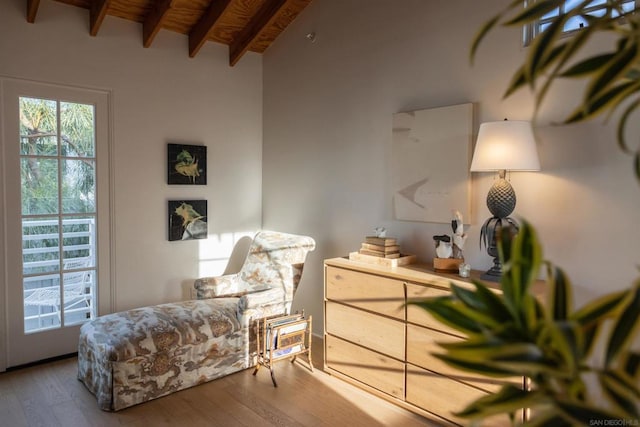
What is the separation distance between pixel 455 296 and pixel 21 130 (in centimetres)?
357

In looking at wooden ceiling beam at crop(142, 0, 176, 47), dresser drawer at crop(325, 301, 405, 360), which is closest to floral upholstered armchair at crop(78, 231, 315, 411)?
dresser drawer at crop(325, 301, 405, 360)

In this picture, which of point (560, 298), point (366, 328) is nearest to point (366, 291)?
point (366, 328)

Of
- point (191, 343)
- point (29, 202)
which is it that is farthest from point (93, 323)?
point (29, 202)

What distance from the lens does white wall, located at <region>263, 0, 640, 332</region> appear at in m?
2.39

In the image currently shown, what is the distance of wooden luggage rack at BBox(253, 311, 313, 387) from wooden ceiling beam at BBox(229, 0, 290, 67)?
2471mm

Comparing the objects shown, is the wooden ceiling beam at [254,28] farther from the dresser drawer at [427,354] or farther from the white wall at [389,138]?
the dresser drawer at [427,354]

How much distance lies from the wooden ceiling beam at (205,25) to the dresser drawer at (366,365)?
8.78ft

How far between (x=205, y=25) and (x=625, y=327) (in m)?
3.92

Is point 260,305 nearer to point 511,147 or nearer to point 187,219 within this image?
point 187,219

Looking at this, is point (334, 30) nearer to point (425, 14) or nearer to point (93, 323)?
point (425, 14)

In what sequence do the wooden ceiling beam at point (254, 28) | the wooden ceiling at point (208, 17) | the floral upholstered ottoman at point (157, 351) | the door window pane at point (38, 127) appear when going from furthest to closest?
the wooden ceiling beam at point (254, 28) < the wooden ceiling at point (208, 17) < the door window pane at point (38, 127) < the floral upholstered ottoman at point (157, 351)

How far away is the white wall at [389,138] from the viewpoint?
2391 millimetres

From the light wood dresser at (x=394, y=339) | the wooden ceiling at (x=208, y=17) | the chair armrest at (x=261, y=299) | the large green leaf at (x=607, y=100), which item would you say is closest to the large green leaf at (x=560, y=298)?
the large green leaf at (x=607, y=100)

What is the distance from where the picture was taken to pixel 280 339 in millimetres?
3154
